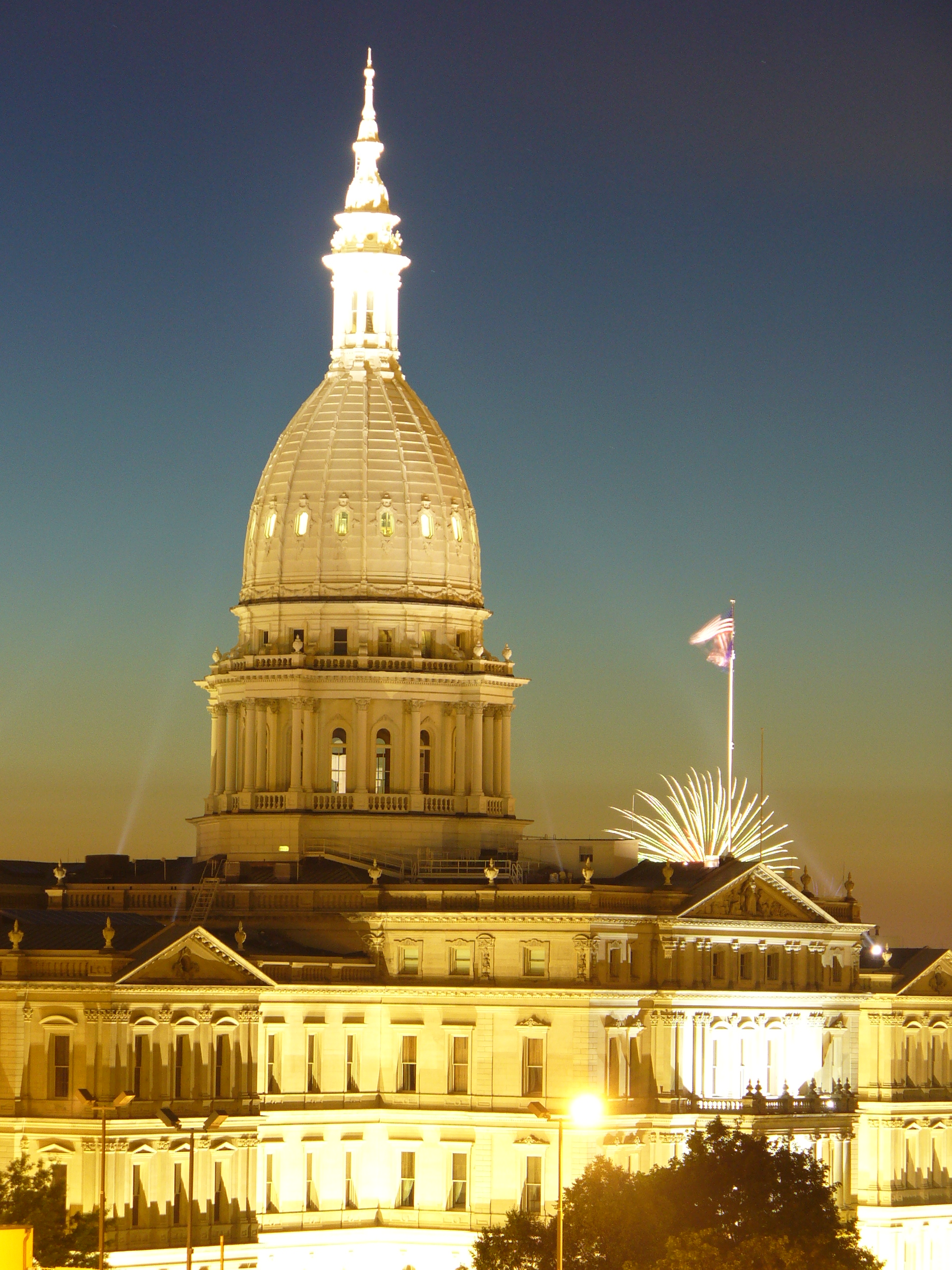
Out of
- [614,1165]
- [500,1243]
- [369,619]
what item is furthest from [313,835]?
[500,1243]

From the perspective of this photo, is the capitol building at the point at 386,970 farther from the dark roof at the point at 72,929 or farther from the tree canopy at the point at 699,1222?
the tree canopy at the point at 699,1222

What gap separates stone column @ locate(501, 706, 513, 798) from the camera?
185 m

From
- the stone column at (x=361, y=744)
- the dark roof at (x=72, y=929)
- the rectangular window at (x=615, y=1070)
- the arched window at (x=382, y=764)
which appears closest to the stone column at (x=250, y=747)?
the stone column at (x=361, y=744)

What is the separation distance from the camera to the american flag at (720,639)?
18200 centimetres

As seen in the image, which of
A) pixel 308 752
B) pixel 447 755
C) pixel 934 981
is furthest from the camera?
pixel 934 981

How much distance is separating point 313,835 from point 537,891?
1779cm

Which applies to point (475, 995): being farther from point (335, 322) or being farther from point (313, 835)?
point (335, 322)

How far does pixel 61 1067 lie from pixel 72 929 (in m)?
8.09

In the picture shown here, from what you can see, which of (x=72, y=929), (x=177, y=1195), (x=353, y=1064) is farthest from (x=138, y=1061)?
(x=353, y=1064)

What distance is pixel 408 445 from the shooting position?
185 m

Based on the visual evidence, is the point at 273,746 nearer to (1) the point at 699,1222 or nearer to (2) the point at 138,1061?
(2) the point at 138,1061

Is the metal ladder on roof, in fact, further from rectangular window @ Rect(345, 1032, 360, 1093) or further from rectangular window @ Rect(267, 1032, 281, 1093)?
rectangular window @ Rect(345, 1032, 360, 1093)

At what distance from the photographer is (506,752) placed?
185625mm

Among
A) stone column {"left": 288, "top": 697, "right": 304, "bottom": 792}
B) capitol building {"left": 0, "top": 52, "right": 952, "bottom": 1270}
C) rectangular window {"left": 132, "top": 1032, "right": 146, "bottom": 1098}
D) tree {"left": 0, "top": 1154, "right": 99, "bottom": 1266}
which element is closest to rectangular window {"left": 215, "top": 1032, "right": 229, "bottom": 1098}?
capitol building {"left": 0, "top": 52, "right": 952, "bottom": 1270}
